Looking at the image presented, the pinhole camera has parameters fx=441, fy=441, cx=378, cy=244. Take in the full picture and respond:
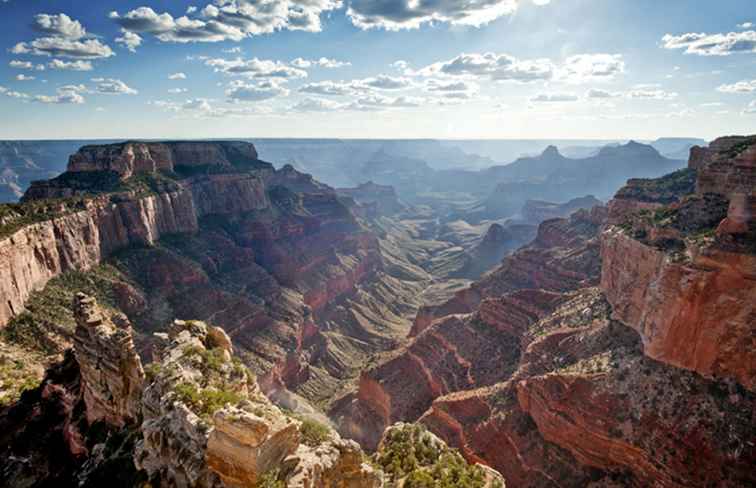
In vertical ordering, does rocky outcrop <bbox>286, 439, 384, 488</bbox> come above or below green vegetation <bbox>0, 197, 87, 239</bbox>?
below

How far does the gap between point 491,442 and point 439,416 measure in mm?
7631

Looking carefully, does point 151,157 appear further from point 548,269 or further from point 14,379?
point 548,269

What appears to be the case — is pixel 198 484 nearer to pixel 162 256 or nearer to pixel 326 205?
pixel 162 256

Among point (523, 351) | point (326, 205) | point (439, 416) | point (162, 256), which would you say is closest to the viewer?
point (439, 416)

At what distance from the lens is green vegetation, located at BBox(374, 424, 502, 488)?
30394 mm

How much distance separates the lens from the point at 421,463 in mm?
33812

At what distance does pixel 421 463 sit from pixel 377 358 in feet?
127

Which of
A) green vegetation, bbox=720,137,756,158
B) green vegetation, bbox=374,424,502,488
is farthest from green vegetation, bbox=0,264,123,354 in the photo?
green vegetation, bbox=720,137,756,158

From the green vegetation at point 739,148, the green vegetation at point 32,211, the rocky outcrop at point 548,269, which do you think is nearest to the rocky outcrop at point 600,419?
the green vegetation at point 739,148

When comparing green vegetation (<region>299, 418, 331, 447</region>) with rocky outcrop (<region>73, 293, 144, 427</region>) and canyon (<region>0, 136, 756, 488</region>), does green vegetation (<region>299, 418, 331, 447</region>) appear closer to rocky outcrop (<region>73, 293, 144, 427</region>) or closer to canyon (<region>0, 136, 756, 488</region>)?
canyon (<region>0, 136, 756, 488</region>)

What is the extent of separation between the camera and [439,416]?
52.1 m

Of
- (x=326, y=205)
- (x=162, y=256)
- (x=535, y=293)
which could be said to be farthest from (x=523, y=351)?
(x=326, y=205)

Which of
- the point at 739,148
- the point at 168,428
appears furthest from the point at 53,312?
the point at 739,148

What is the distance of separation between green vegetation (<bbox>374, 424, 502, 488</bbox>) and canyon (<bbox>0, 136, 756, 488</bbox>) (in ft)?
0.77
